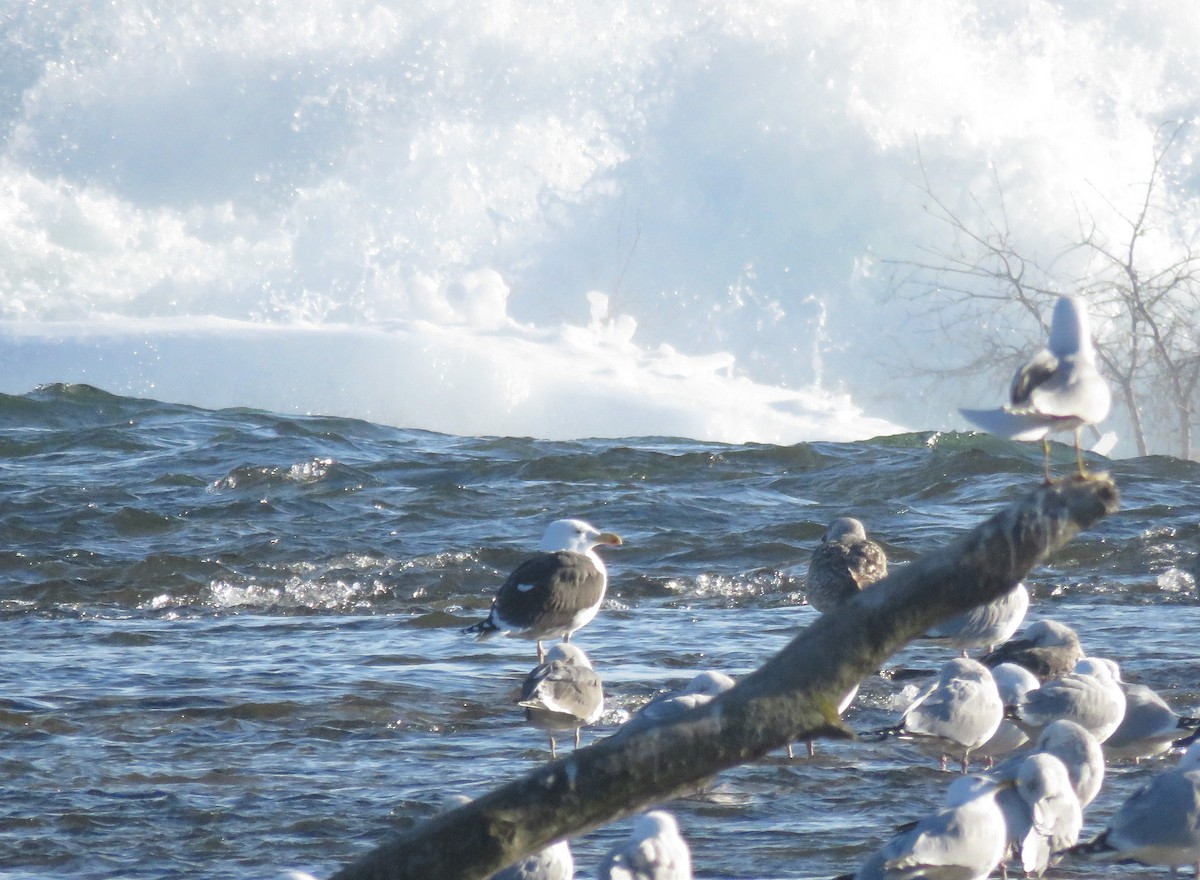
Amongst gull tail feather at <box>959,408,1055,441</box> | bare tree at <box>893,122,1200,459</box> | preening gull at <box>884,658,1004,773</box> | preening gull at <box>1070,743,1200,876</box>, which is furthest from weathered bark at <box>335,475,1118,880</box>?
bare tree at <box>893,122,1200,459</box>

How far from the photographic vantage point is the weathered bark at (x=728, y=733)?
187 centimetres

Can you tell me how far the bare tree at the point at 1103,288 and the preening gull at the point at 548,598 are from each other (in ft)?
25.9

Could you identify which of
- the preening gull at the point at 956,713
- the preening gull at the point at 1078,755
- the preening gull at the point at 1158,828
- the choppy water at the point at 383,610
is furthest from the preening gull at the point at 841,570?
the preening gull at the point at 1158,828

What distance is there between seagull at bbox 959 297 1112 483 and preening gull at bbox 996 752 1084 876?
1.59 m

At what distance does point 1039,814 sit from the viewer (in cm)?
426

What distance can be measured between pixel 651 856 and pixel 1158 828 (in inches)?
54.4

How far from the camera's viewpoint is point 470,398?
15.1 metres

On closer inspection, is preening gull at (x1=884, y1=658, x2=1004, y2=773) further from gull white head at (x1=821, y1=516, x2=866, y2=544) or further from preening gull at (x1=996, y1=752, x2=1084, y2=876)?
gull white head at (x1=821, y1=516, x2=866, y2=544)

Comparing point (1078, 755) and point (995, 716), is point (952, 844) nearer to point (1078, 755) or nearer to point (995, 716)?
point (1078, 755)

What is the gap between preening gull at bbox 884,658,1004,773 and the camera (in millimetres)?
5246

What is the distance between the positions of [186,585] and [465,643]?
2251 millimetres

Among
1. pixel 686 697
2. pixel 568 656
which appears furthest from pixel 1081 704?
pixel 568 656

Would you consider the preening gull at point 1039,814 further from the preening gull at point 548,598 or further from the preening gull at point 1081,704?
the preening gull at point 548,598

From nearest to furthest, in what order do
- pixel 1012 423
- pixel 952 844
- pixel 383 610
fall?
pixel 1012 423, pixel 952 844, pixel 383 610
